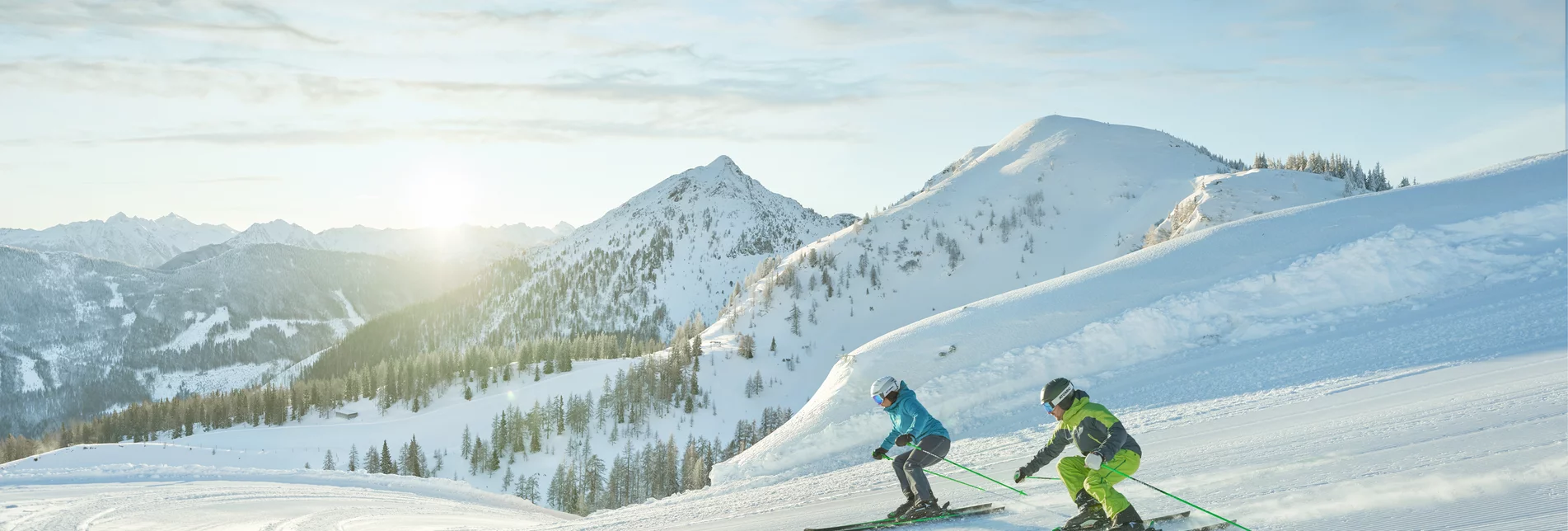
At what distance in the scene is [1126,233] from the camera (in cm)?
14762

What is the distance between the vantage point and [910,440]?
1242 centimetres

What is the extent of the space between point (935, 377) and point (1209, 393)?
9.09 metres

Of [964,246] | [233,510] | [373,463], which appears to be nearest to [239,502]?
[233,510]

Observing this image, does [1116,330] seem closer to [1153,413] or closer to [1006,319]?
[1006,319]

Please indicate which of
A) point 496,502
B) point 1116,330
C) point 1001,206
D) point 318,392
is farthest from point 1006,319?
point 1001,206

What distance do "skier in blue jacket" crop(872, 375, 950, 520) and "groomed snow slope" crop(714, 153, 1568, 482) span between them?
10.2m

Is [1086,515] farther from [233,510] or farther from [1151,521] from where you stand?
[233,510]

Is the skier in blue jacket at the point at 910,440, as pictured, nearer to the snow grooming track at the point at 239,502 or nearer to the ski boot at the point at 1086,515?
the ski boot at the point at 1086,515

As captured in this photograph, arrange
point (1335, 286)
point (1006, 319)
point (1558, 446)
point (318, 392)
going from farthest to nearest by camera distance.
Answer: point (318, 392) → point (1006, 319) → point (1335, 286) → point (1558, 446)

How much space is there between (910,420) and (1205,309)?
19.5 meters

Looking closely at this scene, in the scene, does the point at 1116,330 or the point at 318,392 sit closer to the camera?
the point at 1116,330

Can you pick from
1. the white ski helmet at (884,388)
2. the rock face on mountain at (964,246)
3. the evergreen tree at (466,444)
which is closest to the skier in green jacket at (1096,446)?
the white ski helmet at (884,388)

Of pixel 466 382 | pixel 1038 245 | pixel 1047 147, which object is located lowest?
pixel 466 382

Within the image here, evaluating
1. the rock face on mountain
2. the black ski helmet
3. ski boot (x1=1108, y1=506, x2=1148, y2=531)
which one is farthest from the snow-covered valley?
the rock face on mountain
